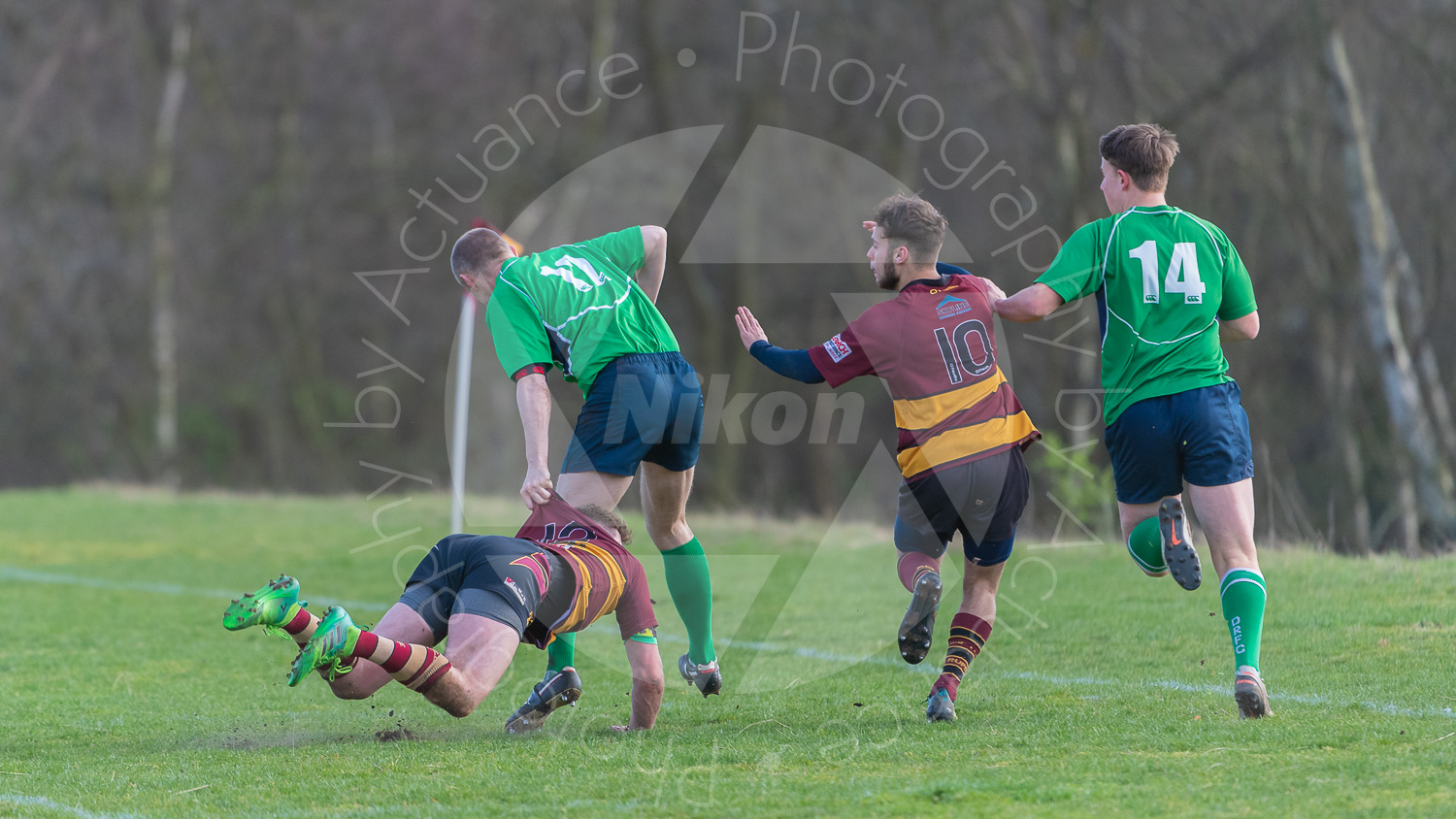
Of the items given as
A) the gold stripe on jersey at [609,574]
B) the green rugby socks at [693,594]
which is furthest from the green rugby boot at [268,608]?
the green rugby socks at [693,594]

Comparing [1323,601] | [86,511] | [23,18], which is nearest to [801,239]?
[86,511]

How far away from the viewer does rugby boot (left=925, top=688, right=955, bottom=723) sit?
4879mm

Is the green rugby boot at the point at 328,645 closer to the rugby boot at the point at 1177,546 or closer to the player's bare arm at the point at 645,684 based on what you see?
the player's bare arm at the point at 645,684

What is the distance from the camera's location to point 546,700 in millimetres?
5348

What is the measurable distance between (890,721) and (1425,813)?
2.00 m

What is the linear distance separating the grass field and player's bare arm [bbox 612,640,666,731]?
0.15 m

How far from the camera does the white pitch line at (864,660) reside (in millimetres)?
4738

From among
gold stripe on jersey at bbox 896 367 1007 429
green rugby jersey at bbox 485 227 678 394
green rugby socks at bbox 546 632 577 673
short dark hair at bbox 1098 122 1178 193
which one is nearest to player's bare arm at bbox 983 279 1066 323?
gold stripe on jersey at bbox 896 367 1007 429

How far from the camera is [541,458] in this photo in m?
4.84

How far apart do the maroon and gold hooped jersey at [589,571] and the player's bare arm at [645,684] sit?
7 centimetres

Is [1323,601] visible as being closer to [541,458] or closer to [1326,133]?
[541,458]

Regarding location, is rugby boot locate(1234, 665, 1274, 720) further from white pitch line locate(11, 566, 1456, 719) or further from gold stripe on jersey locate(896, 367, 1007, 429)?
gold stripe on jersey locate(896, 367, 1007, 429)

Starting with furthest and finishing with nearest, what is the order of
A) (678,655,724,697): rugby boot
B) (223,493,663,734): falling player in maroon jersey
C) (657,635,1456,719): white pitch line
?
(678,655,724,697): rugby boot < (657,635,1456,719): white pitch line < (223,493,663,734): falling player in maroon jersey

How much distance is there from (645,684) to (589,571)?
1.74ft
